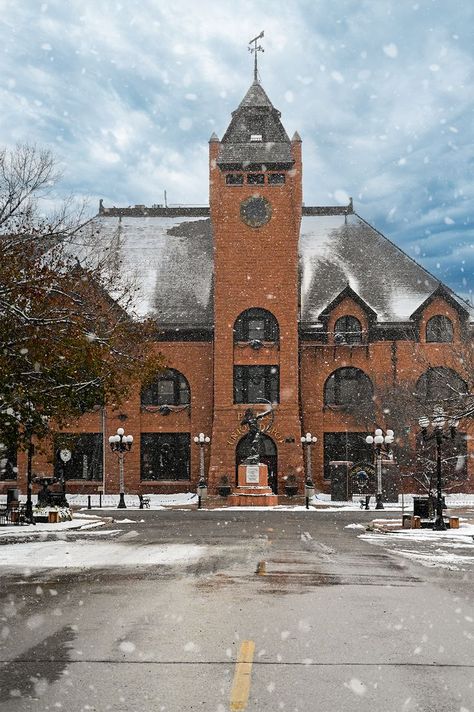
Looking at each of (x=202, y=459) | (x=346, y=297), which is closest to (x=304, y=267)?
(x=346, y=297)

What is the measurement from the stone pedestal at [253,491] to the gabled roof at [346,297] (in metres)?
12.2

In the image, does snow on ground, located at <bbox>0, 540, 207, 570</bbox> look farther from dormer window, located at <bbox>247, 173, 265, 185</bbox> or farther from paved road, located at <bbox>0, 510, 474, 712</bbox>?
dormer window, located at <bbox>247, 173, 265, 185</bbox>

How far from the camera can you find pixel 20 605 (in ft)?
37.0

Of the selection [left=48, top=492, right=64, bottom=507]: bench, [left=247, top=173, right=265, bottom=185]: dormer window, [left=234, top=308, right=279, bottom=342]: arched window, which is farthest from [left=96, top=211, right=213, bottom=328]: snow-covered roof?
[left=48, top=492, right=64, bottom=507]: bench

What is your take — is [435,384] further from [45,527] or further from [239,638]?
[239,638]

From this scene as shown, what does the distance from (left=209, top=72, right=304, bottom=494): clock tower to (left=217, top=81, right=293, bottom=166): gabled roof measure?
0.06 meters

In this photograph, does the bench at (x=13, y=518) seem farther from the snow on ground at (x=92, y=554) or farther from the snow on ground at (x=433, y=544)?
the snow on ground at (x=433, y=544)

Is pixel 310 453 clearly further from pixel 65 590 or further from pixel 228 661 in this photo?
pixel 228 661

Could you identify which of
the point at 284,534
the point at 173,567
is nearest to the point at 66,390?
the point at 284,534

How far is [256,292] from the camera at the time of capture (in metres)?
53.0

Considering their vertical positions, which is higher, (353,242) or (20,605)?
(353,242)

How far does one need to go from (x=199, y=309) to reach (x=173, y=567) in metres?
40.2

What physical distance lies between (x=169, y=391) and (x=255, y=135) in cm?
1590

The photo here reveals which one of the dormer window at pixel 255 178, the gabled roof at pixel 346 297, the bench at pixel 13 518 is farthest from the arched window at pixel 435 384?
the bench at pixel 13 518
